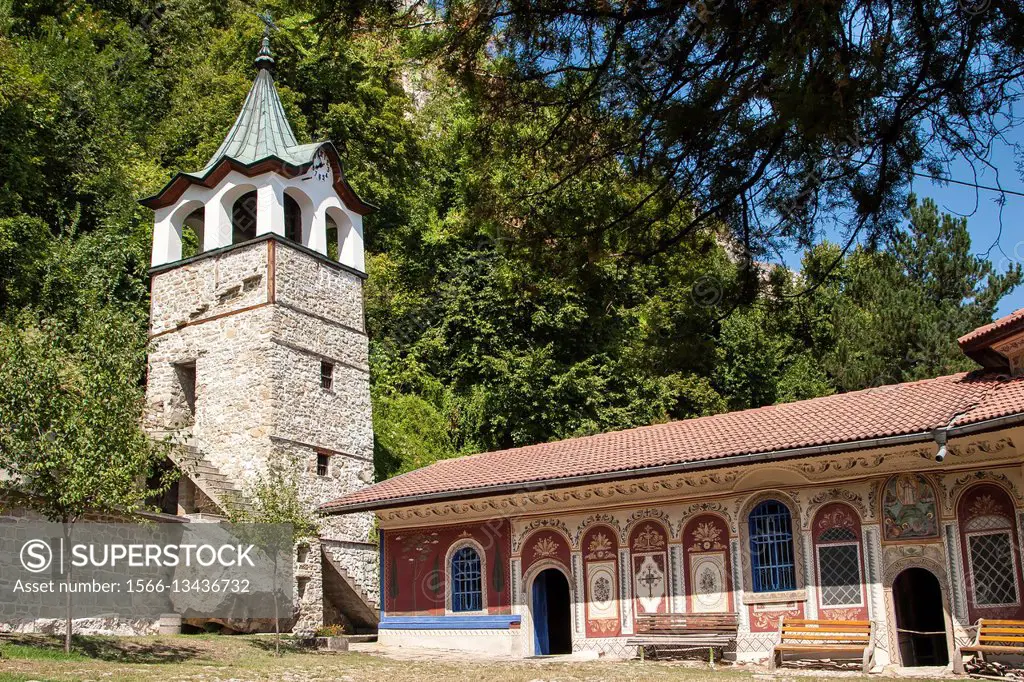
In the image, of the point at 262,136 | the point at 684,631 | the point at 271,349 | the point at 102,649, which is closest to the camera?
the point at 102,649

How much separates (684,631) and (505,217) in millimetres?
8510

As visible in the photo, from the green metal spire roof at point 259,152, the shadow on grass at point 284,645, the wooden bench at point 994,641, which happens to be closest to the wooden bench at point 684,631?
the wooden bench at point 994,641

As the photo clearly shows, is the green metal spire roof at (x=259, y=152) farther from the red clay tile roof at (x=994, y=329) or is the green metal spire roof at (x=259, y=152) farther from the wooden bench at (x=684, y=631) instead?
the red clay tile roof at (x=994, y=329)

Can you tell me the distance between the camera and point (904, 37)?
6.99m

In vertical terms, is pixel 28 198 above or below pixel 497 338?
above

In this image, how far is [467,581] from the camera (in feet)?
56.2

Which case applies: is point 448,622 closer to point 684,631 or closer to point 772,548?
point 684,631

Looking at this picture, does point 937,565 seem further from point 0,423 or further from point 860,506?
point 0,423

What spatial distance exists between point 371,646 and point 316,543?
4147 millimetres

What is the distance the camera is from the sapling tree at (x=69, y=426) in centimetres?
1273

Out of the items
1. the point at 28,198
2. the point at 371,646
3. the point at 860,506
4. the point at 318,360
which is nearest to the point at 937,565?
the point at 860,506

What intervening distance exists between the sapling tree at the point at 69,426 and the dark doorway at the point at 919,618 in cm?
1047

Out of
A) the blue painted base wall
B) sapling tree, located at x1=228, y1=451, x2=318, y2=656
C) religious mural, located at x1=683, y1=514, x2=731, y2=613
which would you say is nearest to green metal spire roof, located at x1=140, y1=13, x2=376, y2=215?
sapling tree, located at x1=228, y1=451, x2=318, y2=656

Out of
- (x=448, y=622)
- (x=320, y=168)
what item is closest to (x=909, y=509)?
(x=448, y=622)
